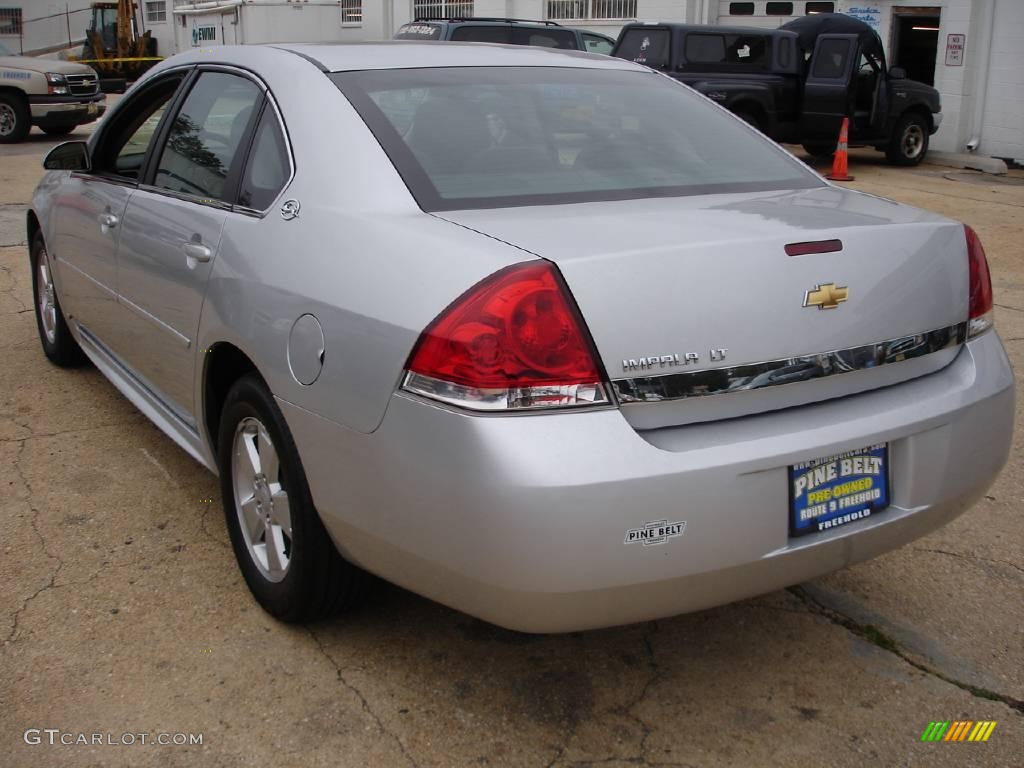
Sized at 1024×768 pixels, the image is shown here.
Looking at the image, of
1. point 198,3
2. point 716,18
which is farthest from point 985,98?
point 198,3

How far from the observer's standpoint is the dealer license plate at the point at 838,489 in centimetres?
259

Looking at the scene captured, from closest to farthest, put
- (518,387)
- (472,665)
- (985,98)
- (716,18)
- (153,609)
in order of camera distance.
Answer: (518,387)
(472,665)
(153,609)
(985,98)
(716,18)

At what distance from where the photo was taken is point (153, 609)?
3322 mm

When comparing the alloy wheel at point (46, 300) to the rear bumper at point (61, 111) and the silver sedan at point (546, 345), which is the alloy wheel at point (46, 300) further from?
the rear bumper at point (61, 111)

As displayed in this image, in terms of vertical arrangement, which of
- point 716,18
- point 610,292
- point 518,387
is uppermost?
point 716,18

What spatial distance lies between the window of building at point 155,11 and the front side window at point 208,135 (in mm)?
35877

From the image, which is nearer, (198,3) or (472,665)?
(472,665)

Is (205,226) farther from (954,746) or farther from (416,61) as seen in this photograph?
(954,746)

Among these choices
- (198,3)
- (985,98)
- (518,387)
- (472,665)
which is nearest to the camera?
(518,387)

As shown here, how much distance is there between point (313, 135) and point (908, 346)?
5.47ft

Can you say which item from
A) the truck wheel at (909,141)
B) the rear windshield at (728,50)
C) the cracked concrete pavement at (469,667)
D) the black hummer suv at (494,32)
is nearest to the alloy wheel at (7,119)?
the black hummer suv at (494,32)

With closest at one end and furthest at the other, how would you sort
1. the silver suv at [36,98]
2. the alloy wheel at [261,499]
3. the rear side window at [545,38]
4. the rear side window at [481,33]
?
the alloy wheel at [261,499], the rear side window at [481,33], the rear side window at [545,38], the silver suv at [36,98]

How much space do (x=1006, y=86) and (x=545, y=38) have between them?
6601 millimetres

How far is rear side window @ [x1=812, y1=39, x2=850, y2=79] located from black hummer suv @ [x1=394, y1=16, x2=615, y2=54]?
3049 mm
